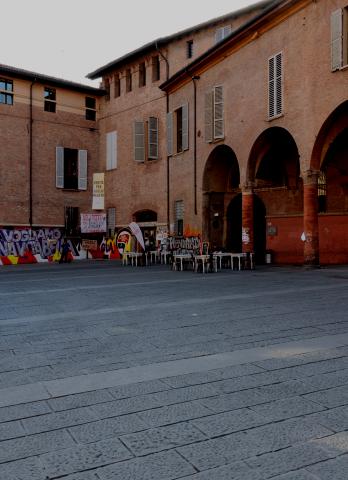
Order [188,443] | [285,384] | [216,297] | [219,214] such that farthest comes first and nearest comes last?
1. [219,214]
2. [216,297]
3. [285,384]
4. [188,443]

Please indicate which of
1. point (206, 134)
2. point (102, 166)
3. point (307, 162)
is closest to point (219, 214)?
point (206, 134)

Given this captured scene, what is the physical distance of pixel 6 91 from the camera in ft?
86.6

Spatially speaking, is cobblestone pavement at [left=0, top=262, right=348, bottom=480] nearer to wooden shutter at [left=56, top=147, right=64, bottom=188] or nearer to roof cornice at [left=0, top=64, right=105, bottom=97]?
wooden shutter at [left=56, top=147, right=64, bottom=188]

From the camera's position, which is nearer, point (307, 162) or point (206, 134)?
point (307, 162)

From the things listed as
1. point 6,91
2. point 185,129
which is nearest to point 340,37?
point 185,129

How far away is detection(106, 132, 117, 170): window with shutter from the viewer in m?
29.2

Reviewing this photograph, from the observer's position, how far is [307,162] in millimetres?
16562

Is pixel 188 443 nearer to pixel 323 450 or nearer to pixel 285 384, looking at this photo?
pixel 323 450

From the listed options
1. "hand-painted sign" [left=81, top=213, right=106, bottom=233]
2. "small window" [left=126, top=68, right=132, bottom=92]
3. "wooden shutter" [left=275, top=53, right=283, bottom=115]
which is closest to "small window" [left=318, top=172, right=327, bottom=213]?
"wooden shutter" [left=275, top=53, right=283, bottom=115]

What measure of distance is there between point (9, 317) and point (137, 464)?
5.44 metres

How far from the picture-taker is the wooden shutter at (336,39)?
586 inches

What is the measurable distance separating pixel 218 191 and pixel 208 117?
353 cm

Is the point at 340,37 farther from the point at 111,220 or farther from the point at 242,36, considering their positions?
the point at 111,220

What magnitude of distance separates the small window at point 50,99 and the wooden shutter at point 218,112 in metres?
11.5
